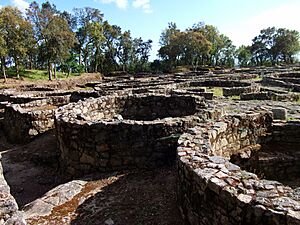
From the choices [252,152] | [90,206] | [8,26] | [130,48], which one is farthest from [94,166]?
[130,48]

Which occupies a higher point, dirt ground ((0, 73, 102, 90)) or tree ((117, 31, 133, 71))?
tree ((117, 31, 133, 71))

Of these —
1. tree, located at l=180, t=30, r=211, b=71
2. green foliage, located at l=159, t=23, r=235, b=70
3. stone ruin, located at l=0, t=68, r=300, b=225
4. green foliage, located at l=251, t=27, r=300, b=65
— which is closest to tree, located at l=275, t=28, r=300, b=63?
green foliage, located at l=251, t=27, r=300, b=65

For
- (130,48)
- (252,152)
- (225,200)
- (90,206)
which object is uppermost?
(130,48)

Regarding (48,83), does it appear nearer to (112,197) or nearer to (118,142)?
(118,142)

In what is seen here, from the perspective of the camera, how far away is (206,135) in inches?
238

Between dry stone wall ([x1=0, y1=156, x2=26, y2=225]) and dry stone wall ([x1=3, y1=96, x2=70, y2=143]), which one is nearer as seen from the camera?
dry stone wall ([x1=0, y1=156, x2=26, y2=225])

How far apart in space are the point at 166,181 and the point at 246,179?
2.86m

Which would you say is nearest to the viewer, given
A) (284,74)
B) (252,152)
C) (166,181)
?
(166,181)

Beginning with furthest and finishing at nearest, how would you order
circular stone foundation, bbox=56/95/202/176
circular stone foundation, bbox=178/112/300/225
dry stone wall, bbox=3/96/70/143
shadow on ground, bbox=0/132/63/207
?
dry stone wall, bbox=3/96/70/143
shadow on ground, bbox=0/132/63/207
circular stone foundation, bbox=56/95/202/176
circular stone foundation, bbox=178/112/300/225

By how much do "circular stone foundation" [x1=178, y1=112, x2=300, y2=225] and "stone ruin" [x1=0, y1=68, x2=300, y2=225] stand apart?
0.04 ft

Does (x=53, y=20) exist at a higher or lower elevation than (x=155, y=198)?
higher

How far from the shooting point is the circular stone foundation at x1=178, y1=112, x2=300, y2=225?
3262mm

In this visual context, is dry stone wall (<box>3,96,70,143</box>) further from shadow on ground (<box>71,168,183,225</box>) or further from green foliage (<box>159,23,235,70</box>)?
green foliage (<box>159,23,235,70</box>)

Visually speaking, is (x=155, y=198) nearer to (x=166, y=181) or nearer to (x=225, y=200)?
(x=166, y=181)
